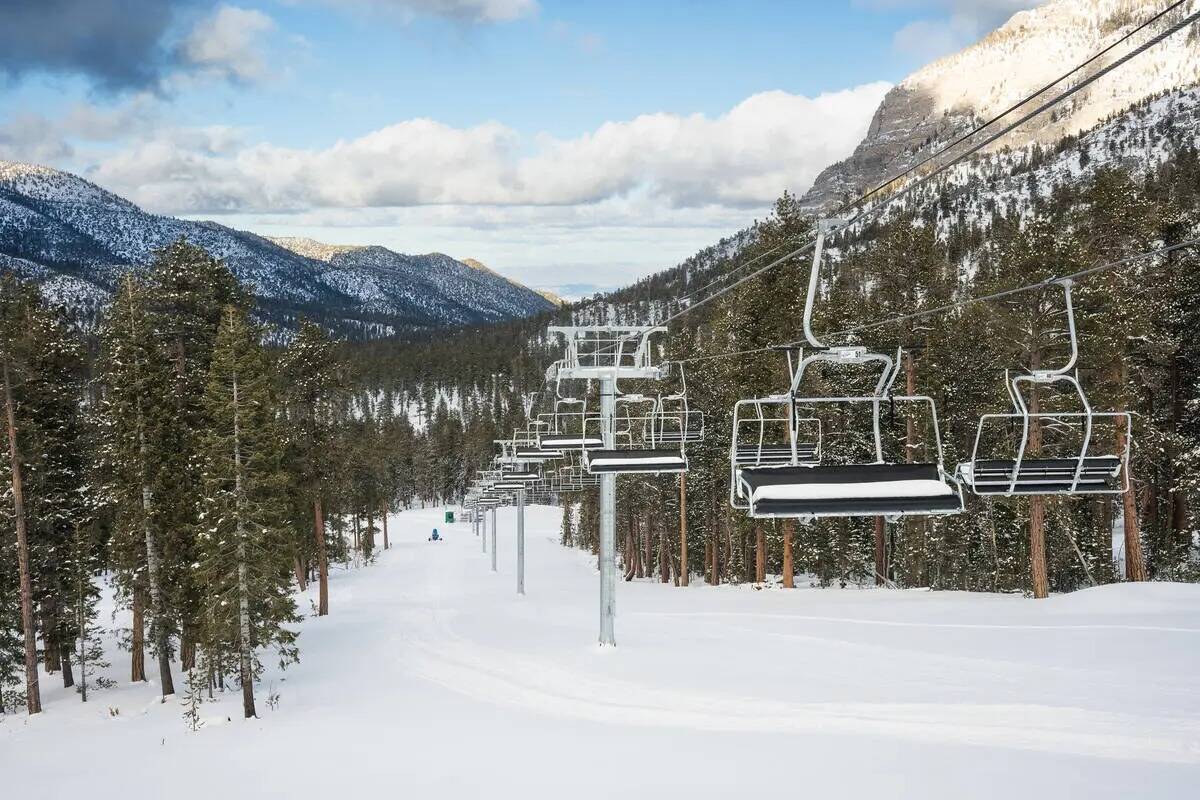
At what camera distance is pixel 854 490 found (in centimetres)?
775

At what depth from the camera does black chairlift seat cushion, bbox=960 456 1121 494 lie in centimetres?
855

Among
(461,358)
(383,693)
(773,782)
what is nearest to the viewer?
(773,782)

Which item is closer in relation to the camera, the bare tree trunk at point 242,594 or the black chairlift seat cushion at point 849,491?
the black chairlift seat cushion at point 849,491

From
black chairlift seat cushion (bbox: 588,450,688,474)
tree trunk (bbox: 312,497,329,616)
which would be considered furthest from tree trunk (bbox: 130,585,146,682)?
black chairlift seat cushion (bbox: 588,450,688,474)

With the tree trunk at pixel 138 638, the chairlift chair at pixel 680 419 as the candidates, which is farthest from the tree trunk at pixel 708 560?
the tree trunk at pixel 138 638

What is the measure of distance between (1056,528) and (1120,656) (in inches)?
690

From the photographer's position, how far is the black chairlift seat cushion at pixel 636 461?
15.3 m

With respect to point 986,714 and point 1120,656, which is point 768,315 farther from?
point 986,714

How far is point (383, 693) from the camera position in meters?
18.6

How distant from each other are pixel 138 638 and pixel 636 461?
18229 mm

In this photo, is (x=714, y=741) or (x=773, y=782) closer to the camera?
(x=773, y=782)

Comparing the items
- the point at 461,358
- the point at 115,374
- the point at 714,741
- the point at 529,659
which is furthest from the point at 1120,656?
the point at 461,358

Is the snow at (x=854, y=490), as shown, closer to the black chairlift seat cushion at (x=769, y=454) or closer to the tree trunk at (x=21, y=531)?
the black chairlift seat cushion at (x=769, y=454)

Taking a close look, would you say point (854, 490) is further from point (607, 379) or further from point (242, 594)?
point (242, 594)
